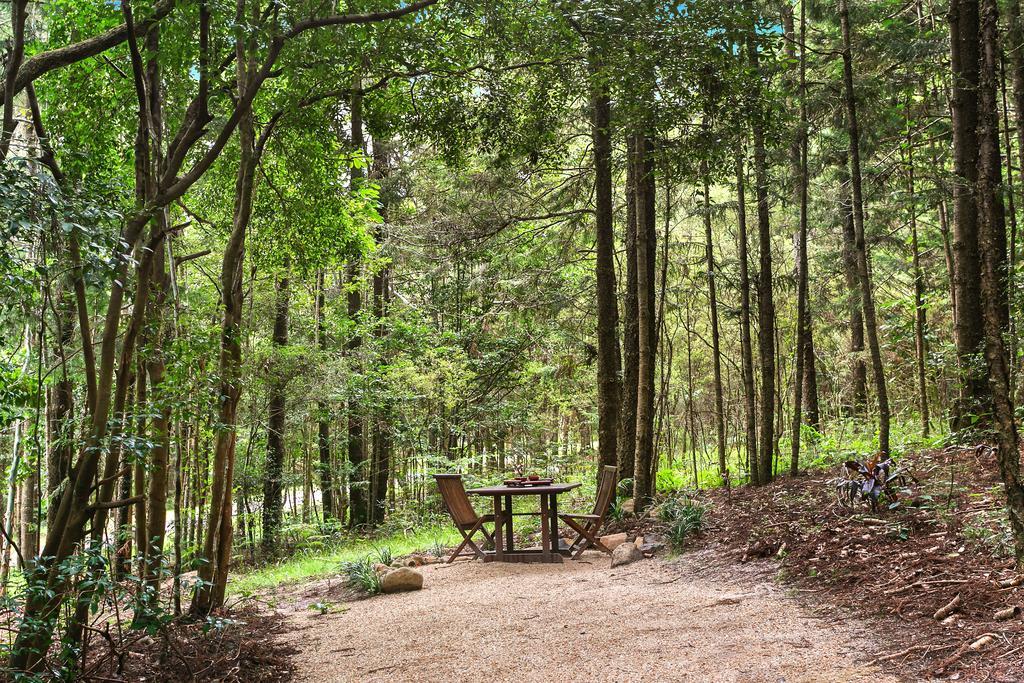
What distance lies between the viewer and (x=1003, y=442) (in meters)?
4.03

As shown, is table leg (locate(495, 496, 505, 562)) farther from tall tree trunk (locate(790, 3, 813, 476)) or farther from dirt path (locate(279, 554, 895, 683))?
tall tree trunk (locate(790, 3, 813, 476))

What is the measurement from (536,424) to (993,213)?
39.4 ft

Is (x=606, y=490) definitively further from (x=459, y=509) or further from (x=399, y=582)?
(x=399, y=582)

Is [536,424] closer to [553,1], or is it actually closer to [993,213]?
[553,1]

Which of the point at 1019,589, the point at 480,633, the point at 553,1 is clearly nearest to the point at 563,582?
the point at 480,633

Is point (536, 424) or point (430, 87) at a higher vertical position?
point (430, 87)

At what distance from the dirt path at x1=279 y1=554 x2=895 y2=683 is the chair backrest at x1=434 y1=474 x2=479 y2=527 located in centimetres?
119

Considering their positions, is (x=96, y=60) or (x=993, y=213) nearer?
(x=993, y=213)

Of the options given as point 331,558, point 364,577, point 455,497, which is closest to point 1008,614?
point 364,577

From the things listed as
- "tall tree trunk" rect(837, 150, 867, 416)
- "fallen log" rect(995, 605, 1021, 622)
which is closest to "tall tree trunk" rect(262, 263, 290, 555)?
"tall tree trunk" rect(837, 150, 867, 416)

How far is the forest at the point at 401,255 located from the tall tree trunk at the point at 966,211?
40mm

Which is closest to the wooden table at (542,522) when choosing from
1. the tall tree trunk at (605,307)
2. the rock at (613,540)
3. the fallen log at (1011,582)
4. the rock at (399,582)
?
the rock at (613,540)

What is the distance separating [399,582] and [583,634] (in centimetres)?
270

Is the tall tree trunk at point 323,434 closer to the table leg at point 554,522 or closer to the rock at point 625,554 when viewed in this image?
the table leg at point 554,522
